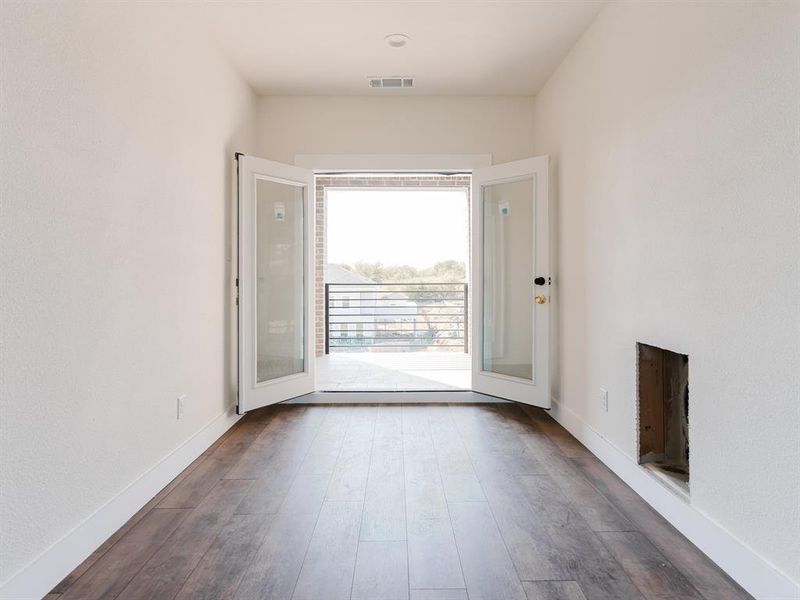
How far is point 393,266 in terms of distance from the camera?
791 centimetres

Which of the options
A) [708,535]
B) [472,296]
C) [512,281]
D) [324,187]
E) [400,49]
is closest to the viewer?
[708,535]

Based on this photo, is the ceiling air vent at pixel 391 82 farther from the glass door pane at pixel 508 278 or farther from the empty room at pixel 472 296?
the glass door pane at pixel 508 278

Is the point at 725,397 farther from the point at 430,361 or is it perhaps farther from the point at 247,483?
the point at 430,361

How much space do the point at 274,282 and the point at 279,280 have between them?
54 mm

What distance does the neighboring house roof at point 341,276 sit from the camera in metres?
7.60

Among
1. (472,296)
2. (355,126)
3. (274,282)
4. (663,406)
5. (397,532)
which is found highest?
(355,126)

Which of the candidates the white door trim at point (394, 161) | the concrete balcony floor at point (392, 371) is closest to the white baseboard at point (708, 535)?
the concrete balcony floor at point (392, 371)

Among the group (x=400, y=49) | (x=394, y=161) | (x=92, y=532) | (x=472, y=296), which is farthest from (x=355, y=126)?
(x=92, y=532)

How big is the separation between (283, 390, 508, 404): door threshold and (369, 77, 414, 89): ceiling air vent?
8.08ft

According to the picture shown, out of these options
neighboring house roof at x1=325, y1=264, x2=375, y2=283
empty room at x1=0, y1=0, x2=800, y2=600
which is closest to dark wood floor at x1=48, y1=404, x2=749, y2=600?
empty room at x1=0, y1=0, x2=800, y2=600

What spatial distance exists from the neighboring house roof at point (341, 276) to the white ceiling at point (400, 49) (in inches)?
143

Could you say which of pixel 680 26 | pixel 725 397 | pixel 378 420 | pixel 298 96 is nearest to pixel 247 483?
pixel 378 420

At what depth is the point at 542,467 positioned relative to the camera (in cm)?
278

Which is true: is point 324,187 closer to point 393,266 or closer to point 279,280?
point 393,266
